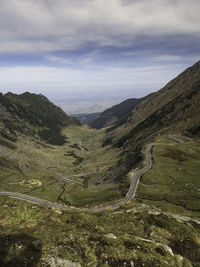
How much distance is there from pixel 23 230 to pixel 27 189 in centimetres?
13460

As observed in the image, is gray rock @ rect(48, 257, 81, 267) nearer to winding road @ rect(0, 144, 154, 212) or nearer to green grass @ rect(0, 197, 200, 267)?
green grass @ rect(0, 197, 200, 267)

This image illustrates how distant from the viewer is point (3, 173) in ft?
549

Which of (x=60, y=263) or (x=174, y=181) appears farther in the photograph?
(x=174, y=181)

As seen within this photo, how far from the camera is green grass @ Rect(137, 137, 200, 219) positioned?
71188 millimetres

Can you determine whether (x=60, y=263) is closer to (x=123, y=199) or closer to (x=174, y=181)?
(x=123, y=199)

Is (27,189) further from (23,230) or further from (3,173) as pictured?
→ (23,230)

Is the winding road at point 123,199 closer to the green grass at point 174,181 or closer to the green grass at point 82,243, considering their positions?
the green grass at point 174,181

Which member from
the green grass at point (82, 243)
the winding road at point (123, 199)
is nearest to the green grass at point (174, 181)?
the winding road at point (123, 199)

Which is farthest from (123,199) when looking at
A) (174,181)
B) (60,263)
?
(60,263)

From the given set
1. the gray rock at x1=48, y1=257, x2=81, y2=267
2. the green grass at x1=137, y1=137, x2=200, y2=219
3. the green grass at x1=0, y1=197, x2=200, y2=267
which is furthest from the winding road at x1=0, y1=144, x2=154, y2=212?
the gray rock at x1=48, y1=257, x2=81, y2=267

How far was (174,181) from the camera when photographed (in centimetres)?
9456

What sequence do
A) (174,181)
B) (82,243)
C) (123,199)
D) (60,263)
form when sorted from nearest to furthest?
(60,263) → (82,243) → (123,199) → (174,181)

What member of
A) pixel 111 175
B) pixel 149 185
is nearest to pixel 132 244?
pixel 149 185

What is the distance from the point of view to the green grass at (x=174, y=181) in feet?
234
